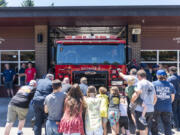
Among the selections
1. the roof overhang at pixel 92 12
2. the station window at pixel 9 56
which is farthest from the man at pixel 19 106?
the station window at pixel 9 56

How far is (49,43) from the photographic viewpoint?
11820 mm

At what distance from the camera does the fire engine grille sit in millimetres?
7133

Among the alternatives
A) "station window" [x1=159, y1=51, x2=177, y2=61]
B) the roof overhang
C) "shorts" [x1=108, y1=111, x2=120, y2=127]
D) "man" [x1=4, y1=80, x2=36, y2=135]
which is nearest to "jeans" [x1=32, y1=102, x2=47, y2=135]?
"man" [x1=4, y1=80, x2=36, y2=135]

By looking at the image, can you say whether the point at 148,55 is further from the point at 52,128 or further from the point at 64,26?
the point at 52,128

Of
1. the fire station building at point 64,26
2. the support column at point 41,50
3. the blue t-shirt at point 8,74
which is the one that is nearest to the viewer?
the fire station building at point 64,26

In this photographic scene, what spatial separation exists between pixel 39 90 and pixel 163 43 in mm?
8822

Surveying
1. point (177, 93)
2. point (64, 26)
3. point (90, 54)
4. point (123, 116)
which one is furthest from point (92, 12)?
point (123, 116)

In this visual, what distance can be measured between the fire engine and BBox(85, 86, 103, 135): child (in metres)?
2.50

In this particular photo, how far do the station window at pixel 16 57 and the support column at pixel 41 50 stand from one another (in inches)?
27.8

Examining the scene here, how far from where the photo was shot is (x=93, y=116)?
442cm

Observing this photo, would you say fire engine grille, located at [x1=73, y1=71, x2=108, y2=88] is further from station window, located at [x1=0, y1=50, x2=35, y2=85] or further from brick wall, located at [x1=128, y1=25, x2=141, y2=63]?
station window, located at [x1=0, y1=50, x2=35, y2=85]

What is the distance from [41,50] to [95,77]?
5347 millimetres

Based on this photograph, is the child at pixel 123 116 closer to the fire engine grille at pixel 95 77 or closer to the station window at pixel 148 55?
the fire engine grille at pixel 95 77

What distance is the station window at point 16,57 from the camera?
1208cm
